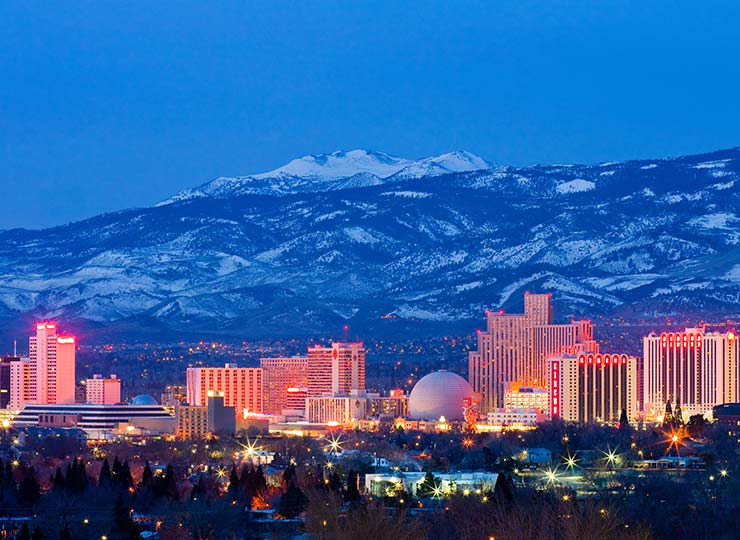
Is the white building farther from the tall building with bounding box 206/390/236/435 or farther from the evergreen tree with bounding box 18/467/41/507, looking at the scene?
the tall building with bounding box 206/390/236/435

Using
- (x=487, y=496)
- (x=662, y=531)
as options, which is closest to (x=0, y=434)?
(x=487, y=496)

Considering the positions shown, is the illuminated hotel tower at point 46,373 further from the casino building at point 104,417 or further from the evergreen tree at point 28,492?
the evergreen tree at point 28,492

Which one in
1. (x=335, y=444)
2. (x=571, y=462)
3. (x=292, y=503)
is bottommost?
(x=292, y=503)

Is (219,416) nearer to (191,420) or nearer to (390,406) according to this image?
(191,420)

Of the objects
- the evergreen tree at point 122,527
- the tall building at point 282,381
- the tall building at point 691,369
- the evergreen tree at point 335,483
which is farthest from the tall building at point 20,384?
the evergreen tree at point 122,527

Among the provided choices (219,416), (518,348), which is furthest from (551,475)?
(518,348)
